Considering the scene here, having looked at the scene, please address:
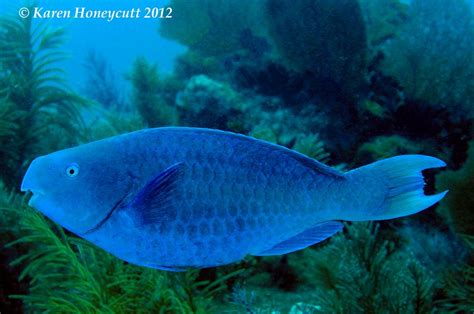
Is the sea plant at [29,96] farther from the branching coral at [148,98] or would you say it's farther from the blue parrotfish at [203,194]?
the blue parrotfish at [203,194]

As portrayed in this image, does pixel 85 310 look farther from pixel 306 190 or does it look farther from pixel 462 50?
pixel 462 50

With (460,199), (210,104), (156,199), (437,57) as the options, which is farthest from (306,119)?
(156,199)

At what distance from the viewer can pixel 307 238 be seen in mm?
1435

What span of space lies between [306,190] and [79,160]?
0.76 metres

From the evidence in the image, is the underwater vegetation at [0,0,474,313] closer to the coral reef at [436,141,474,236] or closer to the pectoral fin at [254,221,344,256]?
the coral reef at [436,141,474,236]

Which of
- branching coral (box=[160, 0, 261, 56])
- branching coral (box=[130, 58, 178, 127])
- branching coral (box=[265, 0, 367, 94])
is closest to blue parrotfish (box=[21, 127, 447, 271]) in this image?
branching coral (box=[265, 0, 367, 94])

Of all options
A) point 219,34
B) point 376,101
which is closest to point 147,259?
point 376,101

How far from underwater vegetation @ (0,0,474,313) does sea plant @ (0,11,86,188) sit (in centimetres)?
2

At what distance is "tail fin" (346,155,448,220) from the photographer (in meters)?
1.33

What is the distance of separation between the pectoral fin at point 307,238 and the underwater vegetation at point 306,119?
66.6 inches

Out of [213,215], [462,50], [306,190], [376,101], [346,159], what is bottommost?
[213,215]

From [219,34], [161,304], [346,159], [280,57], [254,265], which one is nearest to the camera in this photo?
[161,304]

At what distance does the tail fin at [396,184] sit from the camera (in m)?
1.33

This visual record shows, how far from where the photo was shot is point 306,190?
55.1 inches
